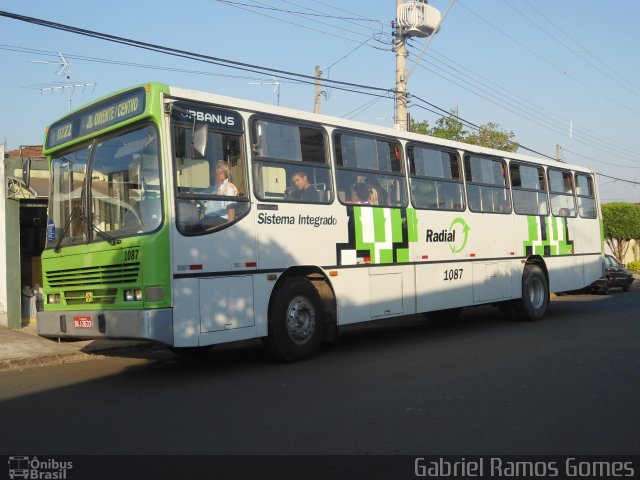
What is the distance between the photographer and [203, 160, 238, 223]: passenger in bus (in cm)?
823

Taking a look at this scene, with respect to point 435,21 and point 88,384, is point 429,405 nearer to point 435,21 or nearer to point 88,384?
point 88,384

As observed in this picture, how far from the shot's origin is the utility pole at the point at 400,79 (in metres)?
19.8

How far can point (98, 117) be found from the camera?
28.1 ft

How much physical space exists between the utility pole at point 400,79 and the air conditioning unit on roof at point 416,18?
221 mm

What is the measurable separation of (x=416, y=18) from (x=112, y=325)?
1572 centimetres

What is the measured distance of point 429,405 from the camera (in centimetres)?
664

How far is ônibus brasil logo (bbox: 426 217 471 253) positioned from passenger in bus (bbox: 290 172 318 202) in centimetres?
291

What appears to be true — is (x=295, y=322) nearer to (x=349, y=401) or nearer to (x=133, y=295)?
(x=133, y=295)

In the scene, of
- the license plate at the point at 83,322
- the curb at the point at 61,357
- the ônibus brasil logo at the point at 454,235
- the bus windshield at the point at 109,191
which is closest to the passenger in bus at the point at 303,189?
the bus windshield at the point at 109,191

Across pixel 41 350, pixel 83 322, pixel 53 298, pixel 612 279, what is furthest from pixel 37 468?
pixel 612 279

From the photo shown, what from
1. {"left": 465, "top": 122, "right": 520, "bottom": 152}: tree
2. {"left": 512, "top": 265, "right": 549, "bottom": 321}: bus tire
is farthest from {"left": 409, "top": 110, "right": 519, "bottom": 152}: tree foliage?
{"left": 512, "top": 265, "right": 549, "bottom": 321}: bus tire

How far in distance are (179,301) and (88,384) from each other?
1.79 m

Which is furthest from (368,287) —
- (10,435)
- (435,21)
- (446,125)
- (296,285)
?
(446,125)

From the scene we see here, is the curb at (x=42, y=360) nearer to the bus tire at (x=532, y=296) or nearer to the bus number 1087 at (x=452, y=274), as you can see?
the bus number 1087 at (x=452, y=274)
